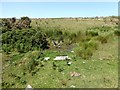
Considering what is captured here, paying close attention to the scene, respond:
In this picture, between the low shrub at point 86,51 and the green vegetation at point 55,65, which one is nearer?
the green vegetation at point 55,65

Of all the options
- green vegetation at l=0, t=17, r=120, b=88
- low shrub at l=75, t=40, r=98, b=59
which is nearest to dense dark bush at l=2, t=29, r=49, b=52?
green vegetation at l=0, t=17, r=120, b=88

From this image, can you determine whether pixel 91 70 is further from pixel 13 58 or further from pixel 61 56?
pixel 13 58

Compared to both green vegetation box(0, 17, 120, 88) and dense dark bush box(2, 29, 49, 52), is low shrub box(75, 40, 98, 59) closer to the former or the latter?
green vegetation box(0, 17, 120, 88)

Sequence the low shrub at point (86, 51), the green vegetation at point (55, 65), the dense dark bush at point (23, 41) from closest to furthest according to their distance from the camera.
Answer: the green vegetation at point (55, 65)
the low shrub at point (86, 51)
the dense dark bush at point (23, 41)

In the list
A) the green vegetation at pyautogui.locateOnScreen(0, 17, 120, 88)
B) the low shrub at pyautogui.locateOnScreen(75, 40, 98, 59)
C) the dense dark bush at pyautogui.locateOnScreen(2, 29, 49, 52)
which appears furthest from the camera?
the dense dark bush at pyautogui.locateOnScreen(2, 29, 49, 52)

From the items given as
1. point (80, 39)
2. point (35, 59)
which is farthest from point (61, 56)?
point (80, 39)

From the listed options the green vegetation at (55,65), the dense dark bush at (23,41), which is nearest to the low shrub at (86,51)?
the green vegetation at (55,65)

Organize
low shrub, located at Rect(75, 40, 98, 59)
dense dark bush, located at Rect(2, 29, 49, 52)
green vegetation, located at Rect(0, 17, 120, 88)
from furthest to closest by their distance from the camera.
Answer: dense dark bush, located at Rect(2, 29, 49, 52) → low shrub, located at Rect(75, 40, 98, 59) → green vegetation, located at Rect(0, 17, 120, 88)

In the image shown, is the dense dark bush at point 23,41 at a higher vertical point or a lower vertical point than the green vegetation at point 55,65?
higher

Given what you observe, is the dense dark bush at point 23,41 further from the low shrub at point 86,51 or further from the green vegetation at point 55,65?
the low shrub at point 86,51

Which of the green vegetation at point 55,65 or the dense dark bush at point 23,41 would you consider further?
the dense dark bush at point 23,41

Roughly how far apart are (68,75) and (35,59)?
2.12 m

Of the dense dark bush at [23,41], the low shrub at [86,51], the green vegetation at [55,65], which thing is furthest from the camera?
the dense dark bush at [23,41]

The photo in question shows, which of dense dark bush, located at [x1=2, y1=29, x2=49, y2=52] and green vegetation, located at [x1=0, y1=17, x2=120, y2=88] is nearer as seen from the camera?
green vegetation, located at [x1=0, y1=17, x2=120, y2=88]
